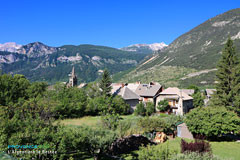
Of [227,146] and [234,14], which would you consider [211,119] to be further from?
[234,14]

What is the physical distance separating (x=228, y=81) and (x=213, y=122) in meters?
14.0

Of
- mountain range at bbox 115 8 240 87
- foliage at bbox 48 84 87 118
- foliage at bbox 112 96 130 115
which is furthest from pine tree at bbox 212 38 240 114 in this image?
mountain range at bbox 115 8 240 87

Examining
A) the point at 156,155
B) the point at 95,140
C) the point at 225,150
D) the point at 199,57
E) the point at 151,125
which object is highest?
the point at 199,57

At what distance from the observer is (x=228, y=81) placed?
3234 cm

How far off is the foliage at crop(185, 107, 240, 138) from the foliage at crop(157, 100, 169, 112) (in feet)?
65.0

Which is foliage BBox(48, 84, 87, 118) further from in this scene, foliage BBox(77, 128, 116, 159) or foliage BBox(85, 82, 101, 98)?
foliage BBox(77, 128, 116, 159)

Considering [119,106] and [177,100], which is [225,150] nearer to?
[177,100]

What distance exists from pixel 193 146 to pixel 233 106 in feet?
80.0

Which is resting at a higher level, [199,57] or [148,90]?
[199,57]

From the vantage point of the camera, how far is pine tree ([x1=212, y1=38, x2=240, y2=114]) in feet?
102

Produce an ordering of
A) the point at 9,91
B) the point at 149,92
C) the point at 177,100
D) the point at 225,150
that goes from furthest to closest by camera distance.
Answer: the point at 149,92, the point at 177,100, the point at 9,91, the point at 225,150

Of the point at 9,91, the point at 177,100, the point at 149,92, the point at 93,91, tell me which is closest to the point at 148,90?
the point at 149,92

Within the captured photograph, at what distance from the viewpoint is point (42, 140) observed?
34.9 feet

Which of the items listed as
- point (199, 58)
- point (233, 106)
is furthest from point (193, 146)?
point (199, 58)
